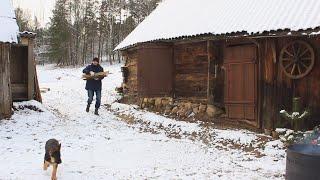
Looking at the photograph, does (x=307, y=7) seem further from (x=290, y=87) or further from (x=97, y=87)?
(x=97, y=87)

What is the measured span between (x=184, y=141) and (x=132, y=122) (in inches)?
124

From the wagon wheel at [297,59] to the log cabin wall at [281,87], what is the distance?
0.11 metres

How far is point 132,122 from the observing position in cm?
1313

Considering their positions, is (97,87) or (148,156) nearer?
(148,156)

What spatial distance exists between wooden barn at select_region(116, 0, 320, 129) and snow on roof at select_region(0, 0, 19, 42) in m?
4.64

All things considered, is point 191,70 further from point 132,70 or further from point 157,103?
point 132,70

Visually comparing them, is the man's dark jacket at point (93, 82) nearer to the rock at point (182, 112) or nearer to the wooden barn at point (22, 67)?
the wooden barn at point (22, 67)

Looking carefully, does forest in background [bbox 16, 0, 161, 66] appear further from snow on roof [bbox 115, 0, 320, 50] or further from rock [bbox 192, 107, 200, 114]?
rock [bbox 192, 107, 200, 114]

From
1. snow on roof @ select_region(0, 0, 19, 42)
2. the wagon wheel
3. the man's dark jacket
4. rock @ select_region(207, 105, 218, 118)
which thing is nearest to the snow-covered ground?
rock @ select_region(207, 105, 218, 118)

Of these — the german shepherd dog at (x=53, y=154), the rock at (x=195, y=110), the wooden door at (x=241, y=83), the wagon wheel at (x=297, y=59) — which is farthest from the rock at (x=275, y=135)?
the german shepherd dog at (x=53, y=154)

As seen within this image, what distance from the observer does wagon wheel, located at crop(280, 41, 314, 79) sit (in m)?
9.85

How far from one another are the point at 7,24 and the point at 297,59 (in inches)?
292

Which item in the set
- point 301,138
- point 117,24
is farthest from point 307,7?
point 117,24

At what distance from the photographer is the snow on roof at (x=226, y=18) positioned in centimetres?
1028
